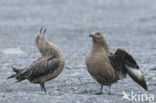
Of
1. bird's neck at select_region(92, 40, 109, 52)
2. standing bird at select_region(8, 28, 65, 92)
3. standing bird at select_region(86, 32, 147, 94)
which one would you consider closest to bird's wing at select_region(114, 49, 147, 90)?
standing bird at select_region(86, 32, 147, 94)

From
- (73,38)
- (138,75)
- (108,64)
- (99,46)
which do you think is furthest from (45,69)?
(73,38)

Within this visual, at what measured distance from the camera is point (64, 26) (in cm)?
2267

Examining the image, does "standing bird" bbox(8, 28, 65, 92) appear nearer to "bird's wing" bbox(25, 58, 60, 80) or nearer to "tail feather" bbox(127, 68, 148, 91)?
"bird's wing" bbox(25, 58, 60, 80)

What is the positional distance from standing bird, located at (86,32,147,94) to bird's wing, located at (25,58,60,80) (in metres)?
0.71

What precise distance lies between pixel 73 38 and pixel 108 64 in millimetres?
9672

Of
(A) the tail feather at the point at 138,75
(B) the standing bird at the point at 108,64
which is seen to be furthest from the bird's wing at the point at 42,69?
(A) the tail feather at the point at 138,75

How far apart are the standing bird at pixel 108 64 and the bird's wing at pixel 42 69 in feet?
2.32

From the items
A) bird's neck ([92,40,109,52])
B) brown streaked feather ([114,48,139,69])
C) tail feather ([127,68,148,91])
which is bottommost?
tail feather ([127,68,148,91])

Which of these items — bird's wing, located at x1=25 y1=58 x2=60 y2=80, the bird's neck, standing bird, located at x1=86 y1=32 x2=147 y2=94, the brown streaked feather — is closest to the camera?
standing bird, located at x1=86 y1=32 x2=147 y2=94

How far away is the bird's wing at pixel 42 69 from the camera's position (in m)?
10.2

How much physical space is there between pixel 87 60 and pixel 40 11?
18.5 meters

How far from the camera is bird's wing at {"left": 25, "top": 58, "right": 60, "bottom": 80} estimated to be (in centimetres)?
1023

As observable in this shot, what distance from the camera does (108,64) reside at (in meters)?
9.93

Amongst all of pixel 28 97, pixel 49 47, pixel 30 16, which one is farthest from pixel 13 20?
pixel 28 97
